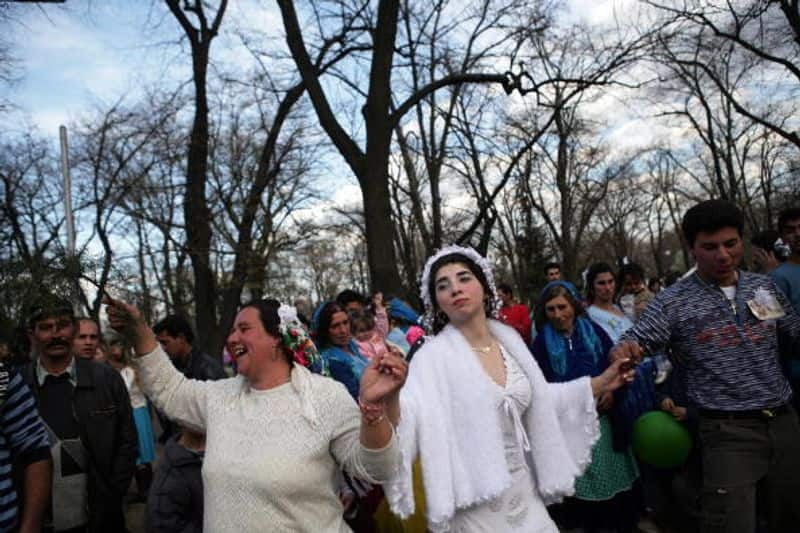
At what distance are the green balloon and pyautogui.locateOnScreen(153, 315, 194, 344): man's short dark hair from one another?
3.23m

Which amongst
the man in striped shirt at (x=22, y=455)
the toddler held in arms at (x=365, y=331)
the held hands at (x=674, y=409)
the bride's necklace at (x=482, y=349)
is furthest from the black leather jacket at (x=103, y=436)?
the held hands at (x=674, y=409)

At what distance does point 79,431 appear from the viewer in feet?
12.4

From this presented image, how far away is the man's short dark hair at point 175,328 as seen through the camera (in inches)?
184

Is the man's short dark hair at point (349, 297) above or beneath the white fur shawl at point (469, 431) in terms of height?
above

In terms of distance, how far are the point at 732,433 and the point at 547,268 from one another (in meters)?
5.71

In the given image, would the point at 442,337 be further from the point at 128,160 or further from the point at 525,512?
Result: the point at 128,160

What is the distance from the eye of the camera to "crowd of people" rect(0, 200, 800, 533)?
8.13ft

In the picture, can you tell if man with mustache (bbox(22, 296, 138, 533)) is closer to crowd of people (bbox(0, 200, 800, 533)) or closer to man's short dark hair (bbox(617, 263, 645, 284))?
crowd of people (bbox(0, 200, 800, 533))

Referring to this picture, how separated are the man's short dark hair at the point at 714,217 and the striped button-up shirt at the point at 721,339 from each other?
296 mm

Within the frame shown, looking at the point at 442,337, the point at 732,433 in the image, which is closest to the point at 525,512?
the point at 442,337

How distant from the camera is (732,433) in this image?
311 cm

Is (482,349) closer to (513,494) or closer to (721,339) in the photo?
(513,494)

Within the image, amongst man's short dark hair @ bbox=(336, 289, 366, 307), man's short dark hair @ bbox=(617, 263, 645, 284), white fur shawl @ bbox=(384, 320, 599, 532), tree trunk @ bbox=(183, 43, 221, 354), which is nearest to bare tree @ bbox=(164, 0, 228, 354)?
tree trunk @ bbox=(183, 43, 221, 354)

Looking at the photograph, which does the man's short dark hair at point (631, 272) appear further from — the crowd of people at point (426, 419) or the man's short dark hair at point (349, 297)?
the man's short dark hair at point (349, 297)
